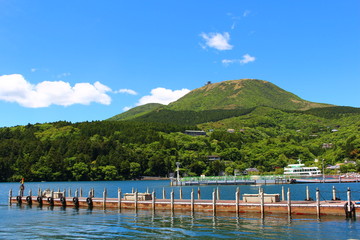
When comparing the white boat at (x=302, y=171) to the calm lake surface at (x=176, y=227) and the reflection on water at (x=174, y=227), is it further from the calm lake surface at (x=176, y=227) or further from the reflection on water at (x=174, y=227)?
the reflection on water at (x=174, y=227)

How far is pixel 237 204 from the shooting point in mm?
42344

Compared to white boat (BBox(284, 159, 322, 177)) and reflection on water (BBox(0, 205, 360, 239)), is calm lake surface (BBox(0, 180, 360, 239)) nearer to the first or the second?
reflection on water (BBox(0, 205, 360, 239))

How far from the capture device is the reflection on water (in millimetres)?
32031

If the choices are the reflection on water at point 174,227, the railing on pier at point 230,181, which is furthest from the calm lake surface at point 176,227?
the railing on pier at point 230,181

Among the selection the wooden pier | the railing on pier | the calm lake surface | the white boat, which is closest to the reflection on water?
the calm lake surface

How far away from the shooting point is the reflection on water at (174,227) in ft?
105

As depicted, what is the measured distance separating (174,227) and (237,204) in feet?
30.4

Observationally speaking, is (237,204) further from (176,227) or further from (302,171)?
(302,171)

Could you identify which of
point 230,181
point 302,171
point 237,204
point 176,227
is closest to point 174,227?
point 176,227

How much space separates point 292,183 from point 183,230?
107 meters

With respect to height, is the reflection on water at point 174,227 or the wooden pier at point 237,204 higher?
the wooden pier at point 237,204

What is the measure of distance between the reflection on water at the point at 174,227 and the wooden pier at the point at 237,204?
1.03 metres

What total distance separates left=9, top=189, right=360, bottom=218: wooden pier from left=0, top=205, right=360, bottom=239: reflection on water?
1031 millimetres

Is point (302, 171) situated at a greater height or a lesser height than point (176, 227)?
greater
